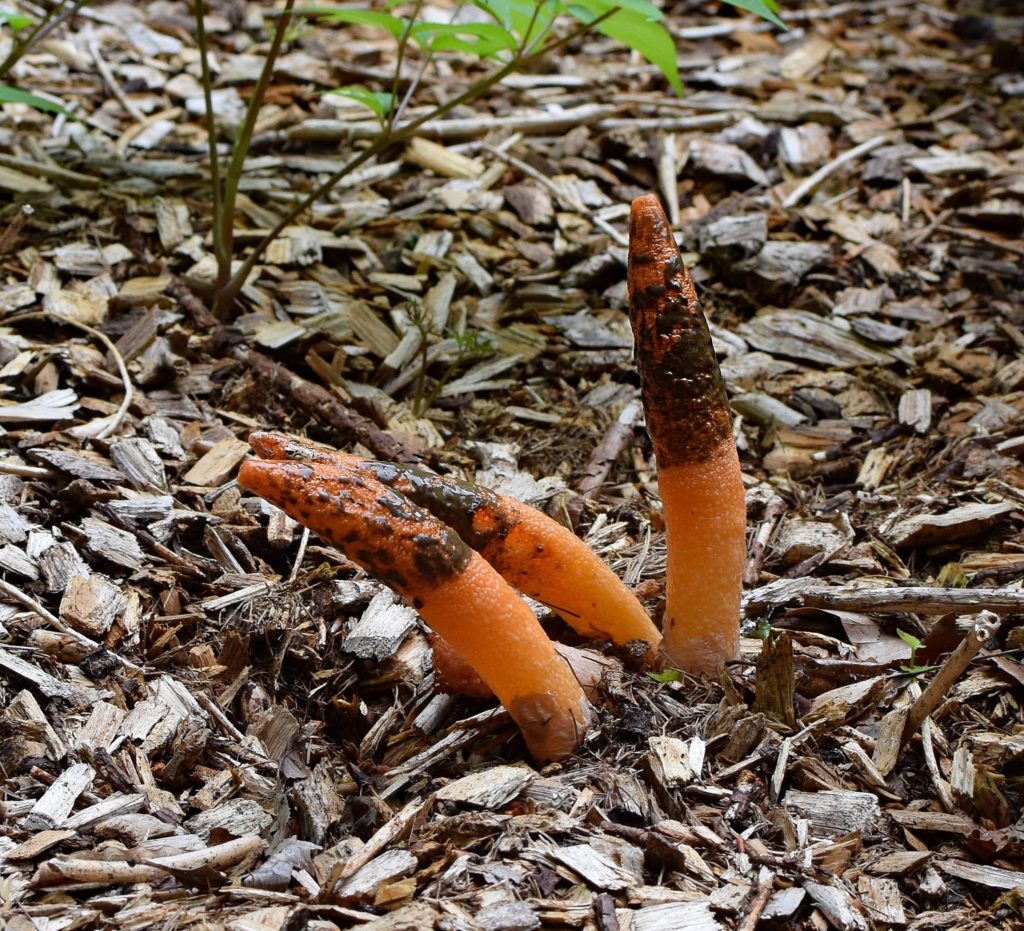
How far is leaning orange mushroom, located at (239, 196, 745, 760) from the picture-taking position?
2.79 meters

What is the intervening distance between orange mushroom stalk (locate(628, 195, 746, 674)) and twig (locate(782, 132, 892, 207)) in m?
4.02

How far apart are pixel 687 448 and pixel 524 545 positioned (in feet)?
1.89

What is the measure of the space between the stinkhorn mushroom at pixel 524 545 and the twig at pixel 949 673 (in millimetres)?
824

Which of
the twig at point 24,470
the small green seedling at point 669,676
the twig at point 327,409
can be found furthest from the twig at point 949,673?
the twig at point 24,470

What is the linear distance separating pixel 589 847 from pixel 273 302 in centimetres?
364

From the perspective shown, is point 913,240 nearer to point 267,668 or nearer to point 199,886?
point 267,668

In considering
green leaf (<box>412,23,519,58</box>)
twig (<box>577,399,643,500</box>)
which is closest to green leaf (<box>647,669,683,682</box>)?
twig (<box>577,399,643,500</box>)

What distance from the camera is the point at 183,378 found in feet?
16.9

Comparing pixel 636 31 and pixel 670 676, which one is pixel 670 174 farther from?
pixel 670 676

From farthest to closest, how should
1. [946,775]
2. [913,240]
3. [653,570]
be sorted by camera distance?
[913,240] → [653,570] → [946,775]

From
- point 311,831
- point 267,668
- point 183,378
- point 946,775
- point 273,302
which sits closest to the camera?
point 311,831

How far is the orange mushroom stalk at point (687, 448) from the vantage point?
2.98m

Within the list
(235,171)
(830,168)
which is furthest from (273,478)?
(830,168)

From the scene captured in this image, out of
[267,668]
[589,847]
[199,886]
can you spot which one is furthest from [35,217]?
[589,847]
